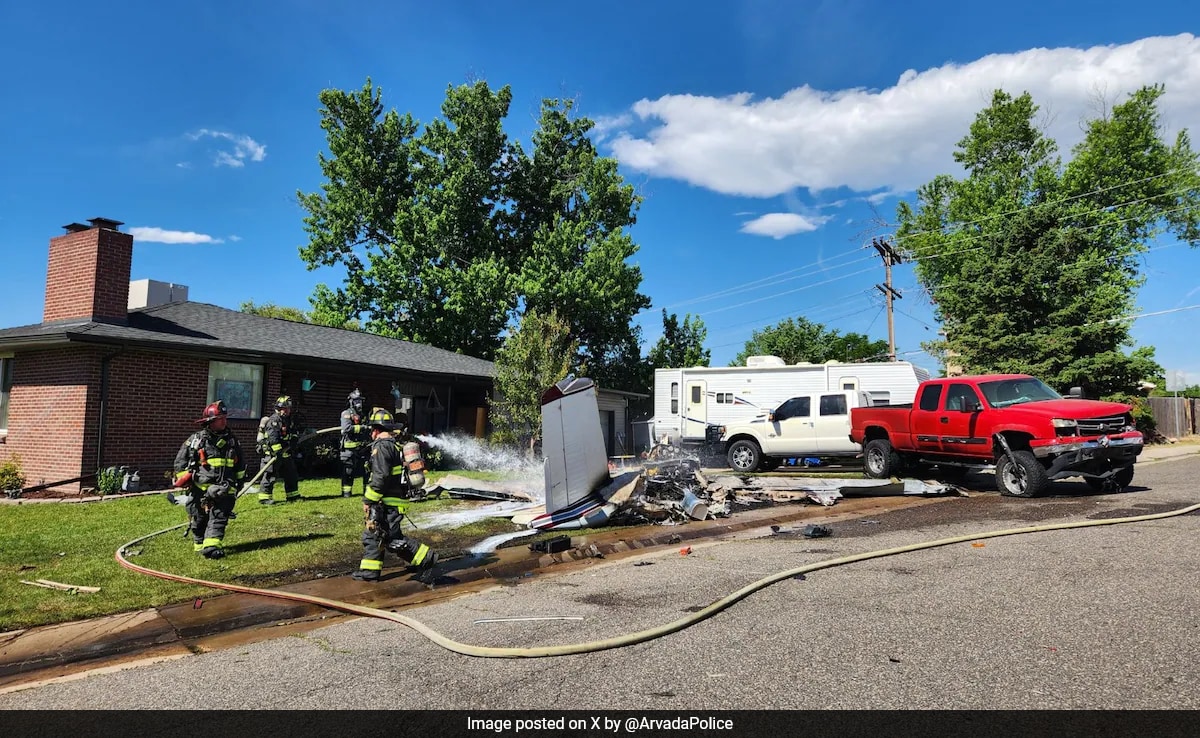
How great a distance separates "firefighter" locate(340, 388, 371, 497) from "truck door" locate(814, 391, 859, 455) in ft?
35.2

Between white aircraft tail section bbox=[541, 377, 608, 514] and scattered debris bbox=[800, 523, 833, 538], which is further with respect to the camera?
white aircraft tail section bbox=[541, 377, 608, 514]

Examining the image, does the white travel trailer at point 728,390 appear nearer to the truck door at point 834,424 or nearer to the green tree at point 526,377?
the truck door at point 834,424

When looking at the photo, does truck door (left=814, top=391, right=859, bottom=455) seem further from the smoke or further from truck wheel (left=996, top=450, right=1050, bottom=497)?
the smoke

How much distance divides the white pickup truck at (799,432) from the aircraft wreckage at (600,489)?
13.8 ft

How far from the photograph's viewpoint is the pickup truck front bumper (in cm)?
1023

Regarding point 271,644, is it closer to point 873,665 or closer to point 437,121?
point 873,665

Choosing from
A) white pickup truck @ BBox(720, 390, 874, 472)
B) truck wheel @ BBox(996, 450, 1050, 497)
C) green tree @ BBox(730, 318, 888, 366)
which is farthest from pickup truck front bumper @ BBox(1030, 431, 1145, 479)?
green tree @ BBox(730, 318, 888, 366)

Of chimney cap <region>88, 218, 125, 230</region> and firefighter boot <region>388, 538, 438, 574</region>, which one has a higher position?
chimney cap <region>88, 218, 125, 230</region>

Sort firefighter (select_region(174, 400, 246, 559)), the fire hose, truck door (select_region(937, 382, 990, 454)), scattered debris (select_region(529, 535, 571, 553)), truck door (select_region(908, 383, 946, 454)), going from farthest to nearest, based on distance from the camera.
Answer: truck door (select_region(908, 383, 946, 454))
truck door (select_region(937, 382, 990, 454))
scattered debris (select_region(529, 535, 571, 553))
firefighter (select_region(174, 400, 246, 559))
the fire hose

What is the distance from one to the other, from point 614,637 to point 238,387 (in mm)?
13570

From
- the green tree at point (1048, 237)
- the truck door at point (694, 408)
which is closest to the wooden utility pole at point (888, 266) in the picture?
the green tree at point (1048, 237)

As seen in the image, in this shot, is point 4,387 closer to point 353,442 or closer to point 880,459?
point 353,442

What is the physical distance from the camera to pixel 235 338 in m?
15.8

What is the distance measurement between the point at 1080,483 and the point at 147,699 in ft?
47.0
